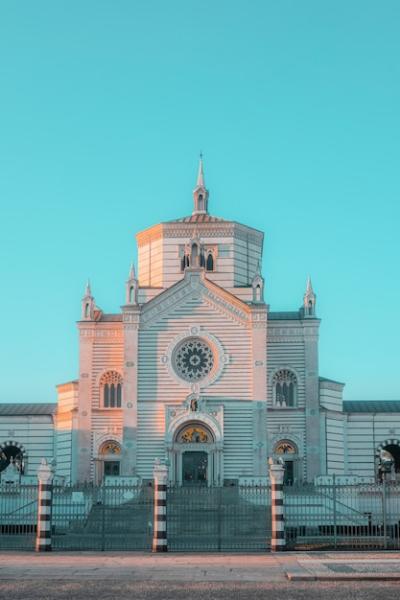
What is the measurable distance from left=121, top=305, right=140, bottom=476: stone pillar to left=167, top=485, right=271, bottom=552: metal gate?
965 centimetres

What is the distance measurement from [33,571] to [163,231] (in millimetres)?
37497

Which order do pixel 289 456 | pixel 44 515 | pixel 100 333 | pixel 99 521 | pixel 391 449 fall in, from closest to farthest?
pixel 44 515, pixel 99 521, pixel 289 456, pixel 100 333, pixel 391 449

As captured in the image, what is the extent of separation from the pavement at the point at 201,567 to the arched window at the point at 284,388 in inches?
1010

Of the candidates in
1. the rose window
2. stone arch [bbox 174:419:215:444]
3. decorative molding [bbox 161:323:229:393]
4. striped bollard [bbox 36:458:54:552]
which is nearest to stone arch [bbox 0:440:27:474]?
stone arch [bbox 174:419:215:444]

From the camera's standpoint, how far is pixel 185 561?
24438mm

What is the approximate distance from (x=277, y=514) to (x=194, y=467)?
22.4 meters

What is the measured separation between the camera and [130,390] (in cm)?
5128

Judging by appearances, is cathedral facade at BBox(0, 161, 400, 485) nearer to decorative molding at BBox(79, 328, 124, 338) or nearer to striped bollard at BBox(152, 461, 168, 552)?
decorative molding at BBox(79, 328, 124, 338)

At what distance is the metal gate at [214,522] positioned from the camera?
3069 cm

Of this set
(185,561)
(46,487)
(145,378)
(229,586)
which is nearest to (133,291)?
(145,378)

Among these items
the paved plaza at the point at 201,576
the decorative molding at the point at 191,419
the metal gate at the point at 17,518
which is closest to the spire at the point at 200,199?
the decorative molding at the point at 191,419

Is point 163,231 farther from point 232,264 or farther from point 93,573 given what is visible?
point 93,573

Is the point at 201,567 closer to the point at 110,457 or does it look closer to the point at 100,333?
the point at 110,457

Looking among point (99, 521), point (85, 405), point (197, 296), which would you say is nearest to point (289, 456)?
point (197, 296)
